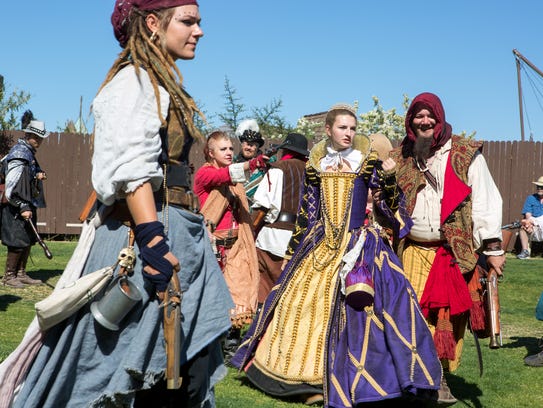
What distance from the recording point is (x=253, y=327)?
5633mm

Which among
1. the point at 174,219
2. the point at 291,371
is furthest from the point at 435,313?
the point at 174,219

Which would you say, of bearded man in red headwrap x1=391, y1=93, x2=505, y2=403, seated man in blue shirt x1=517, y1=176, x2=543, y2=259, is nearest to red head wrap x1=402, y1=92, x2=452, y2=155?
bearded man in red headwrap x1=391, y1=93, x2=505, y2=403

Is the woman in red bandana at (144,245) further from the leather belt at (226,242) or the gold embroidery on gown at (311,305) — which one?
the leather belt at (226,242)

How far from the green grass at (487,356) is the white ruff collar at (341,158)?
62.6 inches

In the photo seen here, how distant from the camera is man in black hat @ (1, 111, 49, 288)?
9.52 meters

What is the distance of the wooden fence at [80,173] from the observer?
16.7 m

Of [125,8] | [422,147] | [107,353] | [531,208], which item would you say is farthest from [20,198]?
[531,208]

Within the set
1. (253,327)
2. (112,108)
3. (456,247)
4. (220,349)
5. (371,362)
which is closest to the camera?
(112,108)

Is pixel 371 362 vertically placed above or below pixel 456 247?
below

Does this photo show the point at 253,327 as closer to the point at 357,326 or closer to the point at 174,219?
the point at 357,326

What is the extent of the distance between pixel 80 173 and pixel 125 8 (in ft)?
48.1

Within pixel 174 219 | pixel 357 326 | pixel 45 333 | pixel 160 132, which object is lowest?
pixel 357 326

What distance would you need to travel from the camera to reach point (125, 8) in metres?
2.89

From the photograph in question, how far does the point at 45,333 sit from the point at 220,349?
659 millimetres
